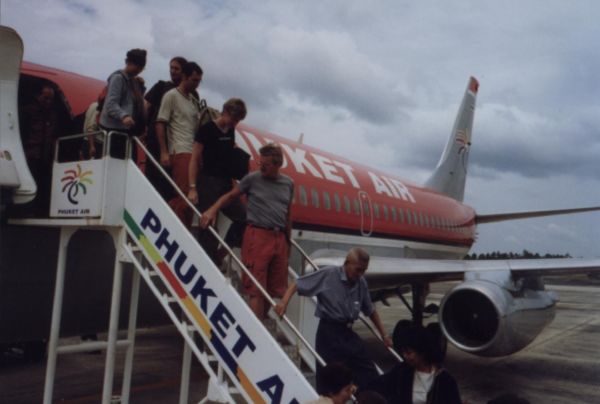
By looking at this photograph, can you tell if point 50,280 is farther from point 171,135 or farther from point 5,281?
point 171,135

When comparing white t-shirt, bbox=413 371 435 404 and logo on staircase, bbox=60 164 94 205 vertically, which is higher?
logo on staircase, bbox=60 164 94 205

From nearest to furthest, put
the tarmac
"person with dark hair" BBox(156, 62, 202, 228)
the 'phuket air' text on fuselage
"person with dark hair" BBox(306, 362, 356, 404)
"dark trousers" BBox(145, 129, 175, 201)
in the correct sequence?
"person with dark hair" BBox(306, 362, 356, 404), "person with dark hair" BBox(156, 62, 202, 228), "dark trousers" BBox(145, 129, 175, 201), the tarmac, the 'phuket air' text on fuselage

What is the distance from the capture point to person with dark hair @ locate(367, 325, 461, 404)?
130 inches

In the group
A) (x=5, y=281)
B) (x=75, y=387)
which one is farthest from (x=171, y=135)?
(x=75, y=387)

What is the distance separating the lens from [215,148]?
4.66 meters

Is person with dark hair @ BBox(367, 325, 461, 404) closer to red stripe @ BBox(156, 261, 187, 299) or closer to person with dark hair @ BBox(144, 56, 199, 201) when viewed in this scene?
red stripe @ BBox(156, 261, 187, 299)

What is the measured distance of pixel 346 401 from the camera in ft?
10.5

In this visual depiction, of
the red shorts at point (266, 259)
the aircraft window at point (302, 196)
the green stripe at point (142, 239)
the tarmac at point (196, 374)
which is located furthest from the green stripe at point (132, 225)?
the aircraft window at point (302, 196)

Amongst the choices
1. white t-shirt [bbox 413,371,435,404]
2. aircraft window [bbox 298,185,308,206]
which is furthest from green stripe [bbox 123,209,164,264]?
aircraft window [bbox 298,185,308,206]

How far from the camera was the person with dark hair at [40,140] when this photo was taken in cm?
508

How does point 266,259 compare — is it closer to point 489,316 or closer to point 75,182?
point 75,182

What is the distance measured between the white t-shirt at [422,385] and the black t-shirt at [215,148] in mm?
2240

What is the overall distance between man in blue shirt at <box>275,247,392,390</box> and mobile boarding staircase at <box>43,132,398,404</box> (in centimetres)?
18

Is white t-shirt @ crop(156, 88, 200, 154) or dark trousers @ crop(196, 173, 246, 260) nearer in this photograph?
dark trousers @ crop(196, 173, 246, 260)
